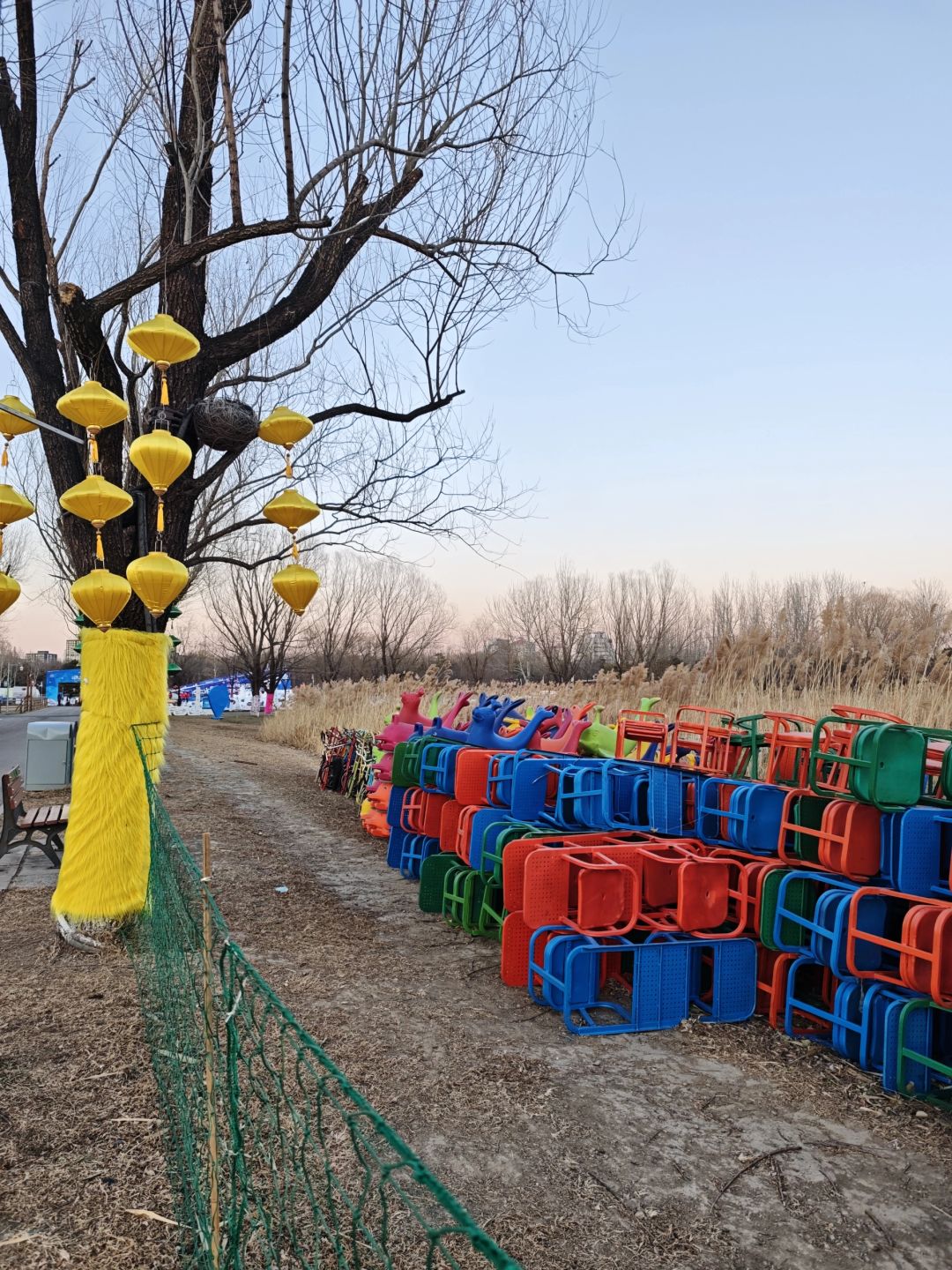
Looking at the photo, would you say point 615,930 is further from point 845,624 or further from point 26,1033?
point 845,624

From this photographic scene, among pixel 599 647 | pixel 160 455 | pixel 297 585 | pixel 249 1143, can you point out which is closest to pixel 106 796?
pixel 297 585

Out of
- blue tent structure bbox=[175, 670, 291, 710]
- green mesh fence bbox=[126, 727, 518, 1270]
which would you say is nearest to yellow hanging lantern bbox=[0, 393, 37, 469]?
green mesh fence bbox=[126, 727, 518, 1270]

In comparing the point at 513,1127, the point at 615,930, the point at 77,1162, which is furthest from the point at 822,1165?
the point at 77,1162

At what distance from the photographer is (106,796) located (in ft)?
18.9

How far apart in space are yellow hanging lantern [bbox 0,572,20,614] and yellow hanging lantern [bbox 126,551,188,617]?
4.03ft

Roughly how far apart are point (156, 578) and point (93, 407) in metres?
1.06

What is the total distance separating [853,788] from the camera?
14.4 feet

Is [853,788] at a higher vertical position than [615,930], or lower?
higher

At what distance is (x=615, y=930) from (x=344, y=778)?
393 inches

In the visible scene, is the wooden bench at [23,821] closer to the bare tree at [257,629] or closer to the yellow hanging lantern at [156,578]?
the yellow hanging lantern at [156,578]

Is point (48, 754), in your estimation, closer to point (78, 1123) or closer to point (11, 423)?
point (11, 423)

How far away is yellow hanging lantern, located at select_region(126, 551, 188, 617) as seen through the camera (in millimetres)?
5121

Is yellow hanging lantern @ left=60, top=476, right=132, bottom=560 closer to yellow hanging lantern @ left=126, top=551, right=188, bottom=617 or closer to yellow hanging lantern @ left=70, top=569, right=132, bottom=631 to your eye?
yellow hanging lantern @ left=70, top=569, right=132, bottom=631

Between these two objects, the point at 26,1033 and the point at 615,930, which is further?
the point at 615,930
